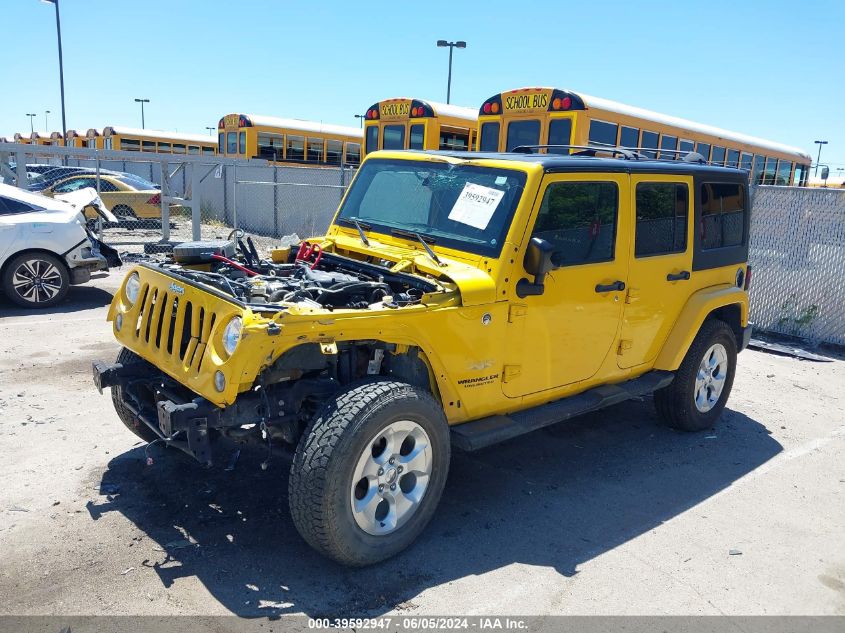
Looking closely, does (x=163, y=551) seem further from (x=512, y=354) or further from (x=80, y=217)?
(x=80, y=217)

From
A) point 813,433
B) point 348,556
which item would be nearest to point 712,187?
point 813,433

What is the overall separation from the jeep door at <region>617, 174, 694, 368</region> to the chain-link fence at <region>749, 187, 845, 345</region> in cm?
460

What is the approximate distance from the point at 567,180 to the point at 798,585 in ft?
8.42

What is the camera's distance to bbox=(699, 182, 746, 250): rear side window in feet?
18.0

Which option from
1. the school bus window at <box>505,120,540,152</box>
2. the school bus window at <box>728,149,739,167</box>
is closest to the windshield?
the school bus window at <box>505,120,540,152</box>

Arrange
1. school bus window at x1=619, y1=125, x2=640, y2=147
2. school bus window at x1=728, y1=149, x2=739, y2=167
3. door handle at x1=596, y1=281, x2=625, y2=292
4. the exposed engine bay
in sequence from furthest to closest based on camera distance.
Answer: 1. school bus window at x1=728, y1=149, x2=739, y2=167
2. school bus window at x1=619, y1=125, x2=640, y2=147
3. door handle at x1=596, y1=281, x2=625, y2=292
4. the exposed engine bay

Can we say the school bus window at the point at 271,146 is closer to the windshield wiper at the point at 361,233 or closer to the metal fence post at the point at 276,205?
the metal fence post at the point at 276,205

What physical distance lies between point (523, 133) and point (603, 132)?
55.4 inches

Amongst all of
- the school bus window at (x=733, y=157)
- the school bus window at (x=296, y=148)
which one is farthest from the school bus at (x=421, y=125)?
the school bus window at (x=296, y=148)

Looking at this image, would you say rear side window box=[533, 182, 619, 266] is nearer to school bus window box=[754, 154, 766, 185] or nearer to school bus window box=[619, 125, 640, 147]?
school bus window box=[619, 125, 640, 147]

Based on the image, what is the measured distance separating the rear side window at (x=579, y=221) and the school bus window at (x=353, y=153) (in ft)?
62.8

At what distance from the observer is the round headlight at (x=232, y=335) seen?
3282 mm

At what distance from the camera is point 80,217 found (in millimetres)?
9438

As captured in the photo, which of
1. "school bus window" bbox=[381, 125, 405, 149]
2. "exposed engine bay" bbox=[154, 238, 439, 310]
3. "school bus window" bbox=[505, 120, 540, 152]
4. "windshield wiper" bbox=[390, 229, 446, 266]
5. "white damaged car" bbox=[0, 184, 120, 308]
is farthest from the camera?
"school bus window" bbox=[381, 125, 405, 149]
